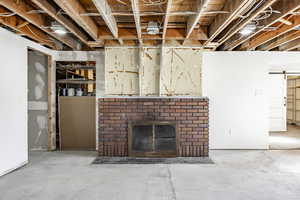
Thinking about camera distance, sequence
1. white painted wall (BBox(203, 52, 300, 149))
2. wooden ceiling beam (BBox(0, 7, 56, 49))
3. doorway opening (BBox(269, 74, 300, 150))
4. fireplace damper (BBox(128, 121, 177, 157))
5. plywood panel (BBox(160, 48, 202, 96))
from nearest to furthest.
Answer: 1. wooden ceiling beam (BBox(0, 7, 56, 49))
2. fireplace damper (BBox(128, 121, 177, 157))
3. plywood panel (BBox(160, 48, 202, 96))
4. white painted wall (BBox(203, 52, 300, 149))
5. doorway opening (BBox(269, 74, 300, 150))

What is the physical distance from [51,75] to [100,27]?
1837 mm

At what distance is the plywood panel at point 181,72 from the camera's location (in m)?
4.42

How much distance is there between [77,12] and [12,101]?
1944mm

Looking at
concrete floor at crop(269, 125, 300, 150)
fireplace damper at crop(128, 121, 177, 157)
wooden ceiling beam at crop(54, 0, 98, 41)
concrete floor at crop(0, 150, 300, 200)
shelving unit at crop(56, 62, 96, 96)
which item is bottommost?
concrete floor at crop(0, 150, 300, 200)

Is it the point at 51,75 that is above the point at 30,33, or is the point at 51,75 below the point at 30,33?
below

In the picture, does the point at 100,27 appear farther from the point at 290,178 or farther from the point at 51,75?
the point at 290,178

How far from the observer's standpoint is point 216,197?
2.63m

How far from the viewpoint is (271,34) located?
12.6 ft

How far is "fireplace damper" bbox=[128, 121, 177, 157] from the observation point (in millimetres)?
4289

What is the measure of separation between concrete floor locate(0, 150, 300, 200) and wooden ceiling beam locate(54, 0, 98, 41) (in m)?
2.25

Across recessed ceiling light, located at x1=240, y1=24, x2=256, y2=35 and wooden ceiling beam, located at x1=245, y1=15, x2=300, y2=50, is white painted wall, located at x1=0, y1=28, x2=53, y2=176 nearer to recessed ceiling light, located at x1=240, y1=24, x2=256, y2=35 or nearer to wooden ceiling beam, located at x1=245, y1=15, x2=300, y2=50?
recessed ceiling light, located at x1=240, y1=24, x2=256, y2=35

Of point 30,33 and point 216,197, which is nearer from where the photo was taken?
point 216,197

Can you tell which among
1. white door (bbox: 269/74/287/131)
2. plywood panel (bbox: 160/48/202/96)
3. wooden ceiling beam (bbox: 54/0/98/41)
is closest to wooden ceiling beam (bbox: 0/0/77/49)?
wooden ceiling beam (bbox: 54/0/98/41)

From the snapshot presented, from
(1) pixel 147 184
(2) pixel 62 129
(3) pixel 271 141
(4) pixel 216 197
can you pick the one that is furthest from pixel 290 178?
(2) pixel 62 129
